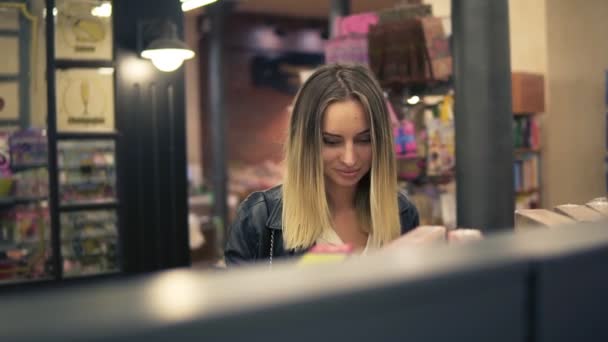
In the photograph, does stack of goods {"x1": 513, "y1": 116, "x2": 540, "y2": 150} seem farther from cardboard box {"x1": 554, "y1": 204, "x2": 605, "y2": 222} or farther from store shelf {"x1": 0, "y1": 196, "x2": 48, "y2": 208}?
cardboard box {"x1": 554, "y1": 204, "x2": 605, "y2": 222}

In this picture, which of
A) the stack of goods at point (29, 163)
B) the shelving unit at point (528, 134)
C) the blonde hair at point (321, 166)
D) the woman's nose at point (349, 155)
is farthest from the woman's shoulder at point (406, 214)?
the shelving unit at point (528, 134)

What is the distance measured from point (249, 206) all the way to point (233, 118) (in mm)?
11055

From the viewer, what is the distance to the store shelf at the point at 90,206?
14.8ft

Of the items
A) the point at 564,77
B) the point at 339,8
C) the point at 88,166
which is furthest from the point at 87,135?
the point at 339,8

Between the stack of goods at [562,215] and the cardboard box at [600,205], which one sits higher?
the cardboard box at [600,205]

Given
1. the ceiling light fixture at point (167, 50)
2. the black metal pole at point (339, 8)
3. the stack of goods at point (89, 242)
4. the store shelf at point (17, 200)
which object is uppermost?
the black metal pole at point (339, 8)

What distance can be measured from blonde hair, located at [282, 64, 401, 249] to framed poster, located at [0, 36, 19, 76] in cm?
335

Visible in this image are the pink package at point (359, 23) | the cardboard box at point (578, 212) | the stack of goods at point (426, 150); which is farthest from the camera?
the pink package at point (359, 23)

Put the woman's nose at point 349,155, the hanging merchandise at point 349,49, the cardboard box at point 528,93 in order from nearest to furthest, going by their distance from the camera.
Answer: the woman's nose at point 349,155, the hanging merchandise at point 349,49, the cardboard box at point 528,93

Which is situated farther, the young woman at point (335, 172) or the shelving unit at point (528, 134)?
the shelving unit at point (528, 134)

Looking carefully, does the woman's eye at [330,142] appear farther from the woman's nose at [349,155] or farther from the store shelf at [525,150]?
the store shelf at [525,150]

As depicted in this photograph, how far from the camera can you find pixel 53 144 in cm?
446

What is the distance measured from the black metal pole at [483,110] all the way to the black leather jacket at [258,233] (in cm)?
141

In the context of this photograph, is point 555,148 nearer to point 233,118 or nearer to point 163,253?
point 163,253
